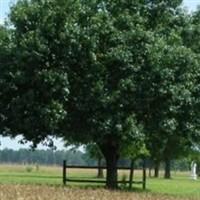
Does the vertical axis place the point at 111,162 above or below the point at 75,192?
above

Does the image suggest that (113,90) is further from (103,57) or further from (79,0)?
(79,0)

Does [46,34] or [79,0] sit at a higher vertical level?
[79,0]

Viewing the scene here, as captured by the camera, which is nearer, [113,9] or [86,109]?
[86,109]

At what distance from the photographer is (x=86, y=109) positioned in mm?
32031

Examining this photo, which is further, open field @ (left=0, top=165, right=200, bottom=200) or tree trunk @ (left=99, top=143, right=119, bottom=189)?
tree trunk @ (left=99, top=143, right=119, bottom=189)

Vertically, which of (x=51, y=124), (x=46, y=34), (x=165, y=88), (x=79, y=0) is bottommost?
(x=51, y=124)

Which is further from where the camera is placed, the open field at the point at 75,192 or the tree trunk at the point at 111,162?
the tree trunk at the point at 111,162

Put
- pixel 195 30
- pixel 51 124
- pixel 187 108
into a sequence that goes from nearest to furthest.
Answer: pixel 51 124 < pixel 187 108 < pixel 195 30

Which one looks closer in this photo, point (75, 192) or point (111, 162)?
point (75, 192)

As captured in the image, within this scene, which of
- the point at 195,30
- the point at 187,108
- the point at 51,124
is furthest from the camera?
the point at 195,30

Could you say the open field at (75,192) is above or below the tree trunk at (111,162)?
below

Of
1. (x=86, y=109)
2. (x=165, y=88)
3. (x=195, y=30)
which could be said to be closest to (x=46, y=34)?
(x=86, y=109)

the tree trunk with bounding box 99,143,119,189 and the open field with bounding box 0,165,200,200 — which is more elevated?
the tree trunk with bounding box 99,143,119,189

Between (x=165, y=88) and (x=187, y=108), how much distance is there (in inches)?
95.9
